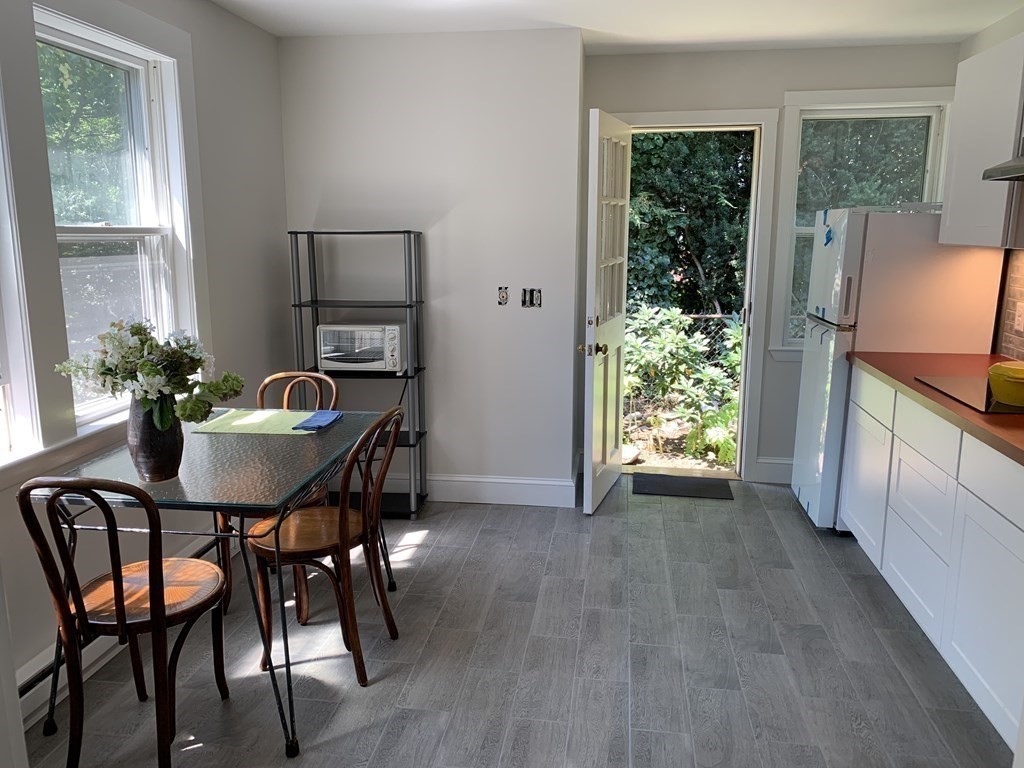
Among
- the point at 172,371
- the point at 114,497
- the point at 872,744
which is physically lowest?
the point at 872,744

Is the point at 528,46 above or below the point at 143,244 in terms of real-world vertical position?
above

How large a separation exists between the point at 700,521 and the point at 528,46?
2.54 meters

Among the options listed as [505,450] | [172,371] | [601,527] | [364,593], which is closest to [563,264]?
[505,450]

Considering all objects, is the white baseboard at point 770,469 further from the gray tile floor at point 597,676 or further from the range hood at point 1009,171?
the range hood at point 1009,171

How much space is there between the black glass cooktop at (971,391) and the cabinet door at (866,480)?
0.29m

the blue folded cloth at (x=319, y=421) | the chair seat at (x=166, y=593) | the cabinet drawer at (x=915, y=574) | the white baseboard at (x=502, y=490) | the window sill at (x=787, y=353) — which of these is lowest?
the white baseboard at (x=502, y=490)

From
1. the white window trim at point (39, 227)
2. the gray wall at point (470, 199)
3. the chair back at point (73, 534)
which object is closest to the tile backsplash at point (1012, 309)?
the gray wall at point (470, 199)

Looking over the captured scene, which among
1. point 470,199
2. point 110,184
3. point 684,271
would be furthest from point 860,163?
point 110,184

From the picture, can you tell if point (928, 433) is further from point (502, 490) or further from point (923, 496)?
point (502, 490)

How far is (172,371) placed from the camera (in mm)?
2133

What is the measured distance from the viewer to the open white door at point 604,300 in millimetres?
3531

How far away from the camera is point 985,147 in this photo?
279 centimetres

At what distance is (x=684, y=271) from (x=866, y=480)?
3.57 meters

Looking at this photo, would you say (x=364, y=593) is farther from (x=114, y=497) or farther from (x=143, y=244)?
(x=143, y=244)
